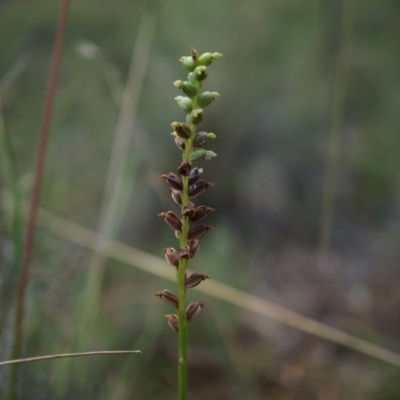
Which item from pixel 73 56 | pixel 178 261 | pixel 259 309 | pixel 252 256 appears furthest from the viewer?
pixel 73 56

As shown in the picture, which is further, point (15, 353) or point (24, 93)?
point (24, 93)

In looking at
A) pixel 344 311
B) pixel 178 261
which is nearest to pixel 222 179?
pixel 344 311

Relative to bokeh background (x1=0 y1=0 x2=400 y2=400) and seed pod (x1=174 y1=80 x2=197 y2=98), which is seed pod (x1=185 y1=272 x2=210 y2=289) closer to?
seed pod (x1=174 y1=80 x2=197 y2=98)

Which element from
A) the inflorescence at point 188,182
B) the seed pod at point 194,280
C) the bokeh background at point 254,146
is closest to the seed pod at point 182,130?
the inflorescence at point 188,182

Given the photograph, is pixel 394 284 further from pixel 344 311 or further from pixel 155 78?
pixel 155 78

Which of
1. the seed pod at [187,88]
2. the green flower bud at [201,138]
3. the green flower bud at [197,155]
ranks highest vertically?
the seed pod at [187,88]

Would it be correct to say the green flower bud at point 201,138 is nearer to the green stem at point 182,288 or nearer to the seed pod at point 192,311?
the green stem at point 182,288

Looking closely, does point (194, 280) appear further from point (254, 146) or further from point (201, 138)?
point (254, 146)

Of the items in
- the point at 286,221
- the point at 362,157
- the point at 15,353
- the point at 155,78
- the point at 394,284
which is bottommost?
the point at 15,353
